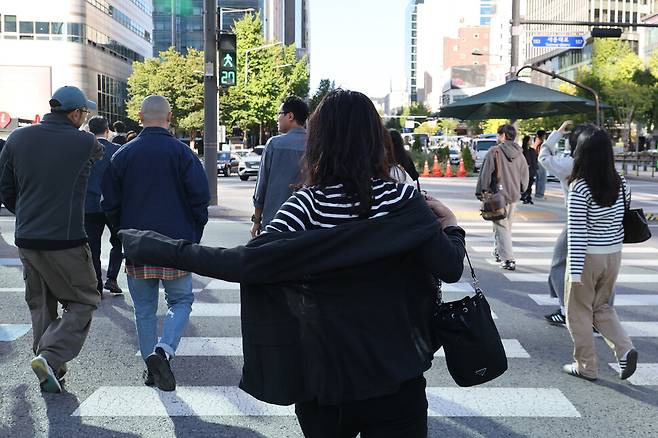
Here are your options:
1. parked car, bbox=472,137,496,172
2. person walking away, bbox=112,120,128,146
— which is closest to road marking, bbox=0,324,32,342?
person walking away, bbox=112,120,128,146

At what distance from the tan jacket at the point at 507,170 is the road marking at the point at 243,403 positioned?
4995mm

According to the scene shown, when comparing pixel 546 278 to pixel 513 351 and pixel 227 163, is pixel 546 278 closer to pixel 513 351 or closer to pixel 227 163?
pixel 513 351

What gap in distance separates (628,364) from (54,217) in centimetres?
395

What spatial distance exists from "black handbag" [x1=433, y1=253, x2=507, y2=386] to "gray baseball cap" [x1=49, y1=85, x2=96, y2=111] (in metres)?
3.36

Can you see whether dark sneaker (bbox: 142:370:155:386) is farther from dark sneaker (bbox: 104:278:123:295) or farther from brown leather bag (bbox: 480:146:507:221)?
brown leather bag (bbox: 480:146:507:221)

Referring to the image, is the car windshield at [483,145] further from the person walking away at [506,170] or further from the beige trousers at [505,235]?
the person walking away at [506,170]

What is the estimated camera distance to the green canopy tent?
50.4 ft

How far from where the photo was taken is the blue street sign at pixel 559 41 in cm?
2406

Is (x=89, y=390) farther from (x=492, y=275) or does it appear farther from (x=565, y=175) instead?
(x=492, y=275)

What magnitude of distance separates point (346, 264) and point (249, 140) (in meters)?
82.9

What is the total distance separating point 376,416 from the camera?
2.49 meters

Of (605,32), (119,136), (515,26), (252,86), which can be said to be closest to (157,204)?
(119,136)

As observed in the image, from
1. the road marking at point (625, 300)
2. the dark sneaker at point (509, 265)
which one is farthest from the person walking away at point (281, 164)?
the dark sneaker at point (509, 265)

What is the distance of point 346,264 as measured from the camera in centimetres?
232
